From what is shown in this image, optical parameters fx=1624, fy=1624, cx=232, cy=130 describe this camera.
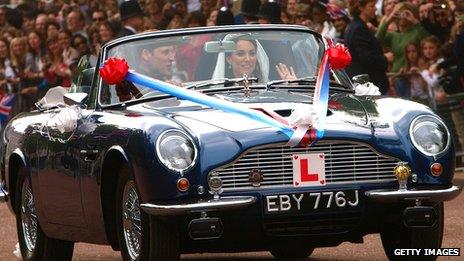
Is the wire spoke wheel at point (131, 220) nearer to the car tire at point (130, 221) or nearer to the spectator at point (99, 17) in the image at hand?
the car tire at point (130, 221)

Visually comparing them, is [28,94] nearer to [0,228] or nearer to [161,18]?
[161,18]

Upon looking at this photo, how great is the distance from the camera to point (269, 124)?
8.92 metres

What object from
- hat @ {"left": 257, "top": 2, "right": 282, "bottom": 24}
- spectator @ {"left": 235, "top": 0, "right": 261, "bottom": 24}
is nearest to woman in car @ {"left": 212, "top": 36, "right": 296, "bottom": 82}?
hat @ {"left": 257, "top": 2, "right": 282, "bottom": 24}

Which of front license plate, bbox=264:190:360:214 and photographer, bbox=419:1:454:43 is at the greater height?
front license plate, bbox=264:190:360:214

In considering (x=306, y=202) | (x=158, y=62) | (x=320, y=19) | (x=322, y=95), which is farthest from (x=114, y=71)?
(x=320, y=19)

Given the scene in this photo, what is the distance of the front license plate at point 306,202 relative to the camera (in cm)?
869

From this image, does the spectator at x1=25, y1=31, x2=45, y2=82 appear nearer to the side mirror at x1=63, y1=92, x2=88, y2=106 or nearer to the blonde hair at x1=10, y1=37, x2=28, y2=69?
the blonde hair at x1=10, y1=37, x2=28, y2=69

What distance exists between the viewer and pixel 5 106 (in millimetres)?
23562

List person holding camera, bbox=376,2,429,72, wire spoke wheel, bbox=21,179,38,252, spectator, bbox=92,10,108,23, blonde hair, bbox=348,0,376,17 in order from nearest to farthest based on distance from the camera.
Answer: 1. wire spoke wheel, bbox=21,179,38,252
2. blonde hair, bbox=348,0,376,17
3. person holding camera, bbox=376,2,429,72
4. spectator, bbox=92,10,108,23

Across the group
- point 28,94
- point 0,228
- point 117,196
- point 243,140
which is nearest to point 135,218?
point 117,196

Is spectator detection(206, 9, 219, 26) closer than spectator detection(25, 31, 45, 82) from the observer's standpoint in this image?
Yes

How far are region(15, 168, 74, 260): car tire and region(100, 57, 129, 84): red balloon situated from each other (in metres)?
1.48

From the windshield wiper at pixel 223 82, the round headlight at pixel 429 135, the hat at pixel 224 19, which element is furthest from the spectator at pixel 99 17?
the round headlight at pixel 429 135

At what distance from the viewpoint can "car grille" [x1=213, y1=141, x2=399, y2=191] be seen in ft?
28.6
